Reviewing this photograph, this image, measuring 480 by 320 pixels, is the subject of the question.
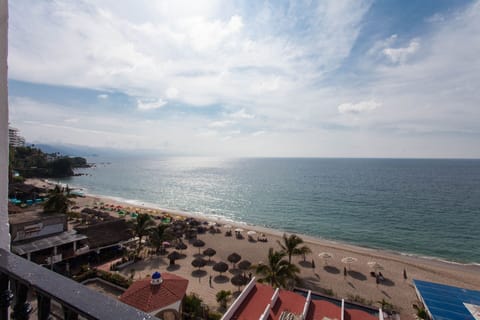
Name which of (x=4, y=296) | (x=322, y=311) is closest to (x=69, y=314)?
(x=4, y=296)

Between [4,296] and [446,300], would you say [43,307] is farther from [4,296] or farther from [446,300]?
[446,300]

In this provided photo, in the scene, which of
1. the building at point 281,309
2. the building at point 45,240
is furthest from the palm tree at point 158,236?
the building at point 281,309

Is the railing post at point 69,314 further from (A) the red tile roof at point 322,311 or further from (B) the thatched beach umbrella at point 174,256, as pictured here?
(B) the thatched beach umbrella at point 174,256

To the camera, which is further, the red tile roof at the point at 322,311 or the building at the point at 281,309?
the red tile roof at the point at 322,311

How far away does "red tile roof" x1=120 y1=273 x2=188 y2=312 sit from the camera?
10635 millimetres

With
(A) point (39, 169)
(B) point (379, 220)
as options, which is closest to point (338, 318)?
(B) point (379, 220)

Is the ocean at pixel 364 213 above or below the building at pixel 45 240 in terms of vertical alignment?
below

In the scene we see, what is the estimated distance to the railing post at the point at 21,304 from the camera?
1.47m

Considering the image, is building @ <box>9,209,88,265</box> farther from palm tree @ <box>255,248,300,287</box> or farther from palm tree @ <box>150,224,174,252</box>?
palm tree @ <box>255,248,300,287</box>

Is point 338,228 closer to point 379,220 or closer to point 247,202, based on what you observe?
point 379,220

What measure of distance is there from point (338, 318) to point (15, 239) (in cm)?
2124

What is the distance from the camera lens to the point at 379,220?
4409 centimetres

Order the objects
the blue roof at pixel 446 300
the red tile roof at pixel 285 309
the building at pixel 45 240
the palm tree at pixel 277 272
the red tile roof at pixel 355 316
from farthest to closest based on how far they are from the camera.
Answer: the building at pixel 45 240 → the palm tree at pixel 277 272 → the blue roof at pixel 446 300 → the red tile roof at pixel 355 316 → the red tile roof at pixel 285 309

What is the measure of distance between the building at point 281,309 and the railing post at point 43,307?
1079 cm
